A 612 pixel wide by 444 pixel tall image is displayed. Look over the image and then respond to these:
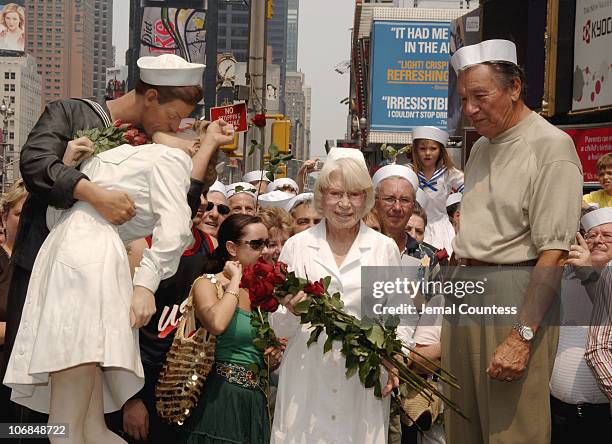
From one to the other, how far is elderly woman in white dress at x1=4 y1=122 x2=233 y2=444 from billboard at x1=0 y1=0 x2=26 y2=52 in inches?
6171

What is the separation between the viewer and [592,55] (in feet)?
55.2

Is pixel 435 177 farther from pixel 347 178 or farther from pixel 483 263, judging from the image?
pixel 483 263

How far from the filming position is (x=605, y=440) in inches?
242

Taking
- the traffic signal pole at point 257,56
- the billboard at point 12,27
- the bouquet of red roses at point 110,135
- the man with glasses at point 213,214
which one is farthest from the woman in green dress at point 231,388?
the billboard at point 12,27

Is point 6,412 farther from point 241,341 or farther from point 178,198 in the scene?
point 178,198

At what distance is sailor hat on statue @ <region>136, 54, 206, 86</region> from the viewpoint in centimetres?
486

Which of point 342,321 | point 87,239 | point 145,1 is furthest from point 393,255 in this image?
point 145,1

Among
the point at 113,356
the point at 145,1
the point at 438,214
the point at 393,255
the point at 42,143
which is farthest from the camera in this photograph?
the point at 145,1

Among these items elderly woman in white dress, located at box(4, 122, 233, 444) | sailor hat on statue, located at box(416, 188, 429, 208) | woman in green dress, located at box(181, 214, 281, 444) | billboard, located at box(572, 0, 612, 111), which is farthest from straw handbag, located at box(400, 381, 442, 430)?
billboard, located at box(572, 0, 612, 111)

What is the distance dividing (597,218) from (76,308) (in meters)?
3.59

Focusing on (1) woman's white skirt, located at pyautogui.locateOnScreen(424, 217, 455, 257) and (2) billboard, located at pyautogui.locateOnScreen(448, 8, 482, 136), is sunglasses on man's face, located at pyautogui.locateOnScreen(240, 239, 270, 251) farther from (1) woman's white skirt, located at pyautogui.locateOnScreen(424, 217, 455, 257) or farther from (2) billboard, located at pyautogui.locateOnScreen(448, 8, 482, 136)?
(2) billboard, located at pyautogui.locateOnScreen(448, 8, 482, 136)

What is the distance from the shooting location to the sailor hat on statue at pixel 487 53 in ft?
15.9

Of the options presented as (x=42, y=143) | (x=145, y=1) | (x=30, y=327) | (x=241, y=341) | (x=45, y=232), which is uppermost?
(x=145, y=1)

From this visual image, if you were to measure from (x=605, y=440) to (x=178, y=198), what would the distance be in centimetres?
304
